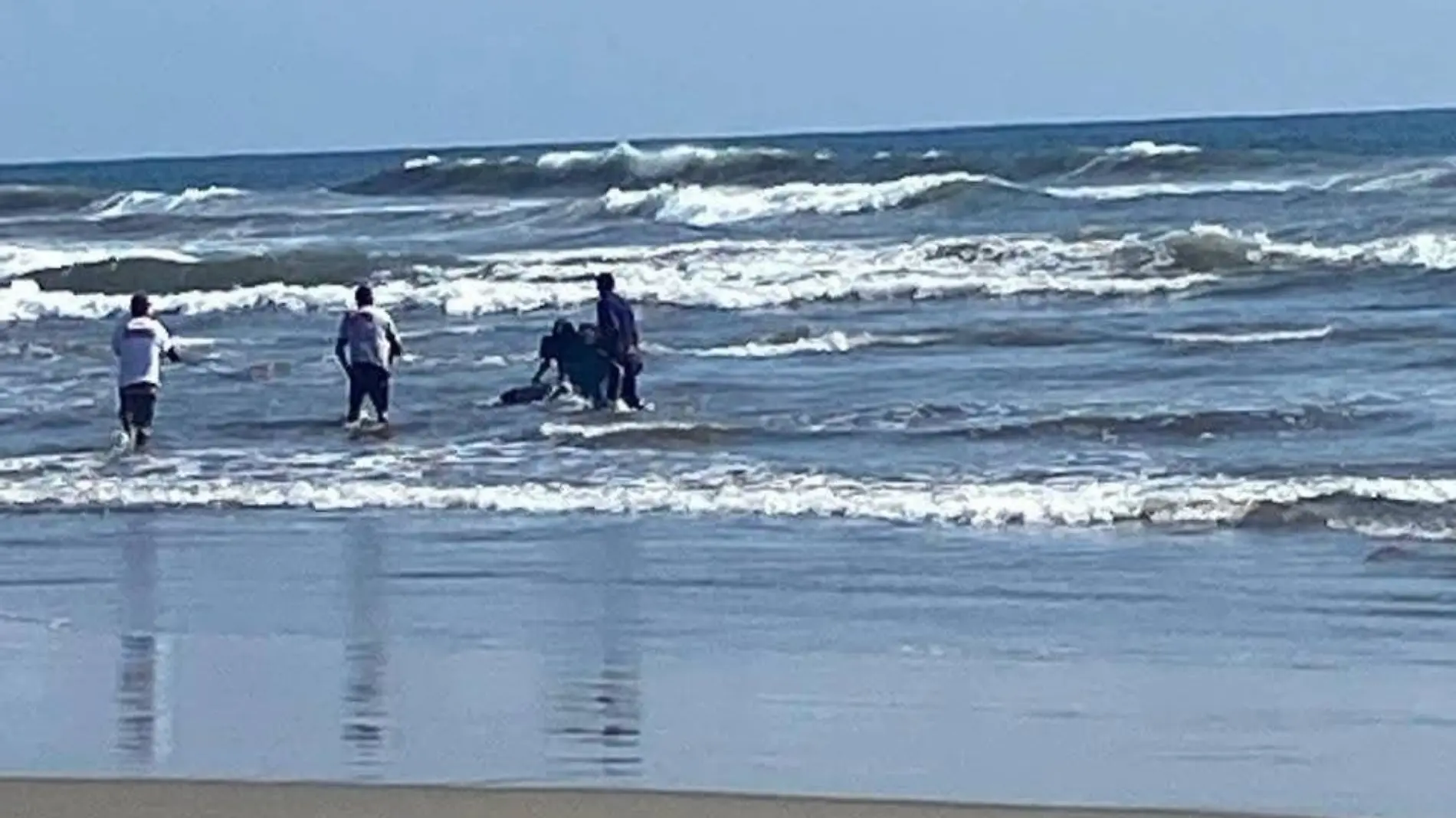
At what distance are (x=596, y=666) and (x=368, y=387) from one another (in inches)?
375

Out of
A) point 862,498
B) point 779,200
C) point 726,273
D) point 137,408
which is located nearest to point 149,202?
point 779,200

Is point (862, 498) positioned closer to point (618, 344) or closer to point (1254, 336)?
point (618, 344)

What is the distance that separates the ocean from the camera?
26.0ft

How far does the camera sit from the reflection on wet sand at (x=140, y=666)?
7887 millimetres

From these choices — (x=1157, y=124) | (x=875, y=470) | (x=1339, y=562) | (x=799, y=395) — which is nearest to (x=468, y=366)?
(x=799, y=395)

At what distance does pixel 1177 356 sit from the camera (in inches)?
818

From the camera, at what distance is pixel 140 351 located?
58.9 feet

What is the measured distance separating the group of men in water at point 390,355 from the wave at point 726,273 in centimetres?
805

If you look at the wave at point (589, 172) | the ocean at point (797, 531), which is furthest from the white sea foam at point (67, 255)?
the wave at point (589, 172)

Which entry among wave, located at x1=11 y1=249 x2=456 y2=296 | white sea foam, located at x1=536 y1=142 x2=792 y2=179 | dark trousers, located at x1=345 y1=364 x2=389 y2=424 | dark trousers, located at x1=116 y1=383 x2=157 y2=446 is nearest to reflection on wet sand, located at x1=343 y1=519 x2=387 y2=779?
dark trousers, located at x1=116 y1=383 x2=157 y2=446

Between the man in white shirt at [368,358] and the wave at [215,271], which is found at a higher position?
the wave at [215,271]

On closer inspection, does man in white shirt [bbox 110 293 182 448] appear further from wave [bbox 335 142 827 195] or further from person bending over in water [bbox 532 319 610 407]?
wave [bbox 335 142 827 195]

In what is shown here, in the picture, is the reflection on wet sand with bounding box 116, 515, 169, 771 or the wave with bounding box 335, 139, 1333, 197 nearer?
the reflection on wet sand with bounding box 116, 515, 169, 771

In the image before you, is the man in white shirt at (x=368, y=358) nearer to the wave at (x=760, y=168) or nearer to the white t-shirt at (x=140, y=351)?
the white t-shirt at (x=140, y=351)
